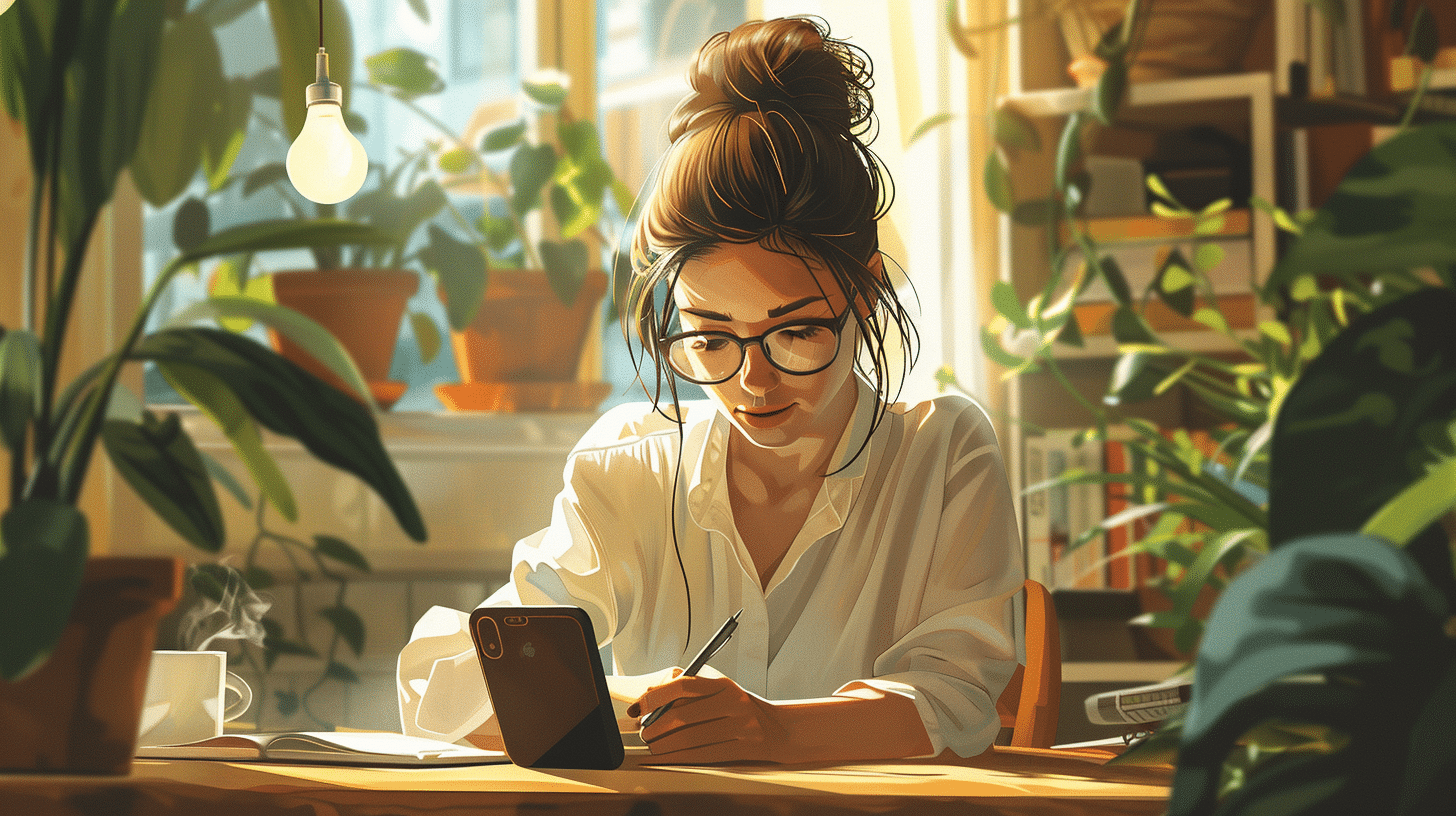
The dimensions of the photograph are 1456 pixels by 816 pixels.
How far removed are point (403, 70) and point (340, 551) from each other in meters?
0.79

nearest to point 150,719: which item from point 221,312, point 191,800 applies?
point 191,800

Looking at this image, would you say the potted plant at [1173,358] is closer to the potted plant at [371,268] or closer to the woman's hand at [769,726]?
the woman's hand at [769,726]

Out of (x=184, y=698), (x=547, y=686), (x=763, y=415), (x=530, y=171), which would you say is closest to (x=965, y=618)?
(x=763, y=415)

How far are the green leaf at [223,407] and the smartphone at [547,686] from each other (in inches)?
8.9

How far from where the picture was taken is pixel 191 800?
599mm

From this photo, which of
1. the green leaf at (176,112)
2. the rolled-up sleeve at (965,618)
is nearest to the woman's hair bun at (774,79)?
the rolled-up sleeve at (965,618)

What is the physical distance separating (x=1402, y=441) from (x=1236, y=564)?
0.96 m

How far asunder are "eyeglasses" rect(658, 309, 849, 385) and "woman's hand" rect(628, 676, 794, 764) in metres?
0.32

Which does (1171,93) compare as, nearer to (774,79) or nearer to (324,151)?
(774,79)

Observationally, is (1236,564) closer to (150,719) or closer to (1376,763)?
(1376,763)

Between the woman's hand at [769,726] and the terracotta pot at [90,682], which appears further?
the woman's hand at [769,726]

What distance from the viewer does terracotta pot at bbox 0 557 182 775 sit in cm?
59

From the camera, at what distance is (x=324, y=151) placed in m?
1.14

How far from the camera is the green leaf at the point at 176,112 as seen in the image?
567 mm
